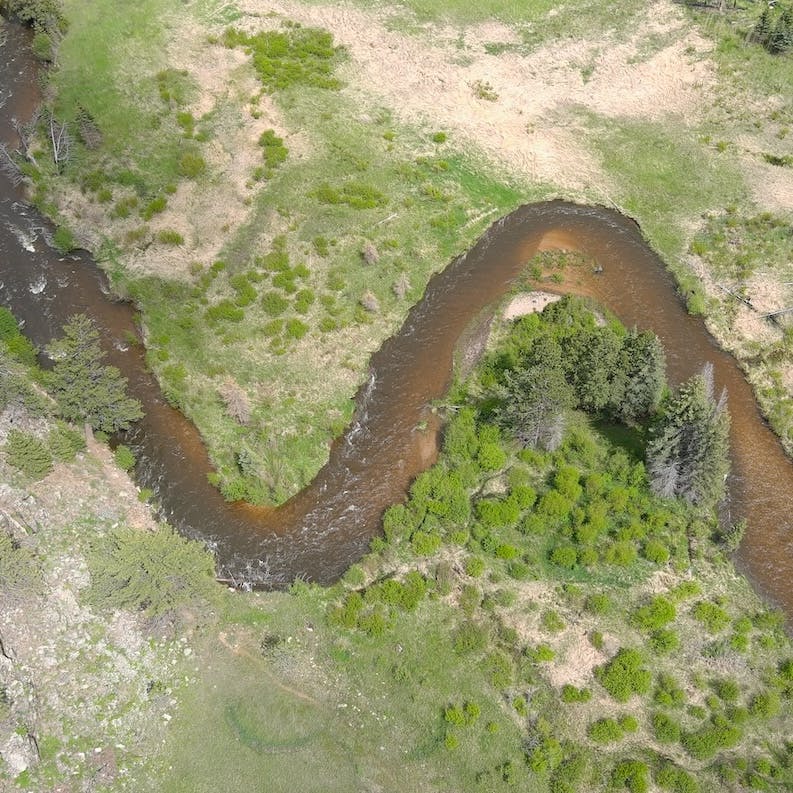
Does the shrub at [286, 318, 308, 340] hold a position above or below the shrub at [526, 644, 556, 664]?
above

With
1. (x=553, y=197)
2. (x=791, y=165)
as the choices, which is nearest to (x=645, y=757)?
(x=553, y=197)

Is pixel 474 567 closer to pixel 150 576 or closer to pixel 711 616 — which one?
pixel 711 616

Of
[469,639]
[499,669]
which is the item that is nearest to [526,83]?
[469,639]

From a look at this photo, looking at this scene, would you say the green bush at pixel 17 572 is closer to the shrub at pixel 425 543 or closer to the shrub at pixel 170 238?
the shrub at pixel 425 543

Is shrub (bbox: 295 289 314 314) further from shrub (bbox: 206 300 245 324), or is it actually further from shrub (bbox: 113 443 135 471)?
shrub (bbox: 113 443 135 471)

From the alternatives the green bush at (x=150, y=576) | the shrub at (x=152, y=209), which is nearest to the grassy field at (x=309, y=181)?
the shrub at (x=152, y=209)

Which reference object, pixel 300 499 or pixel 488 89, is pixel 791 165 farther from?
pixel 300 499

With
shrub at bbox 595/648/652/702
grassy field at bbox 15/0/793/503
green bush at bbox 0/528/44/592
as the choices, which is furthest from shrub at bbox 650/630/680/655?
green bush at bbox 0/528/44/592
